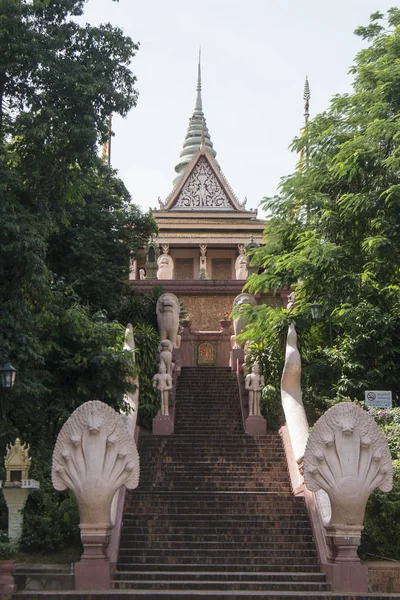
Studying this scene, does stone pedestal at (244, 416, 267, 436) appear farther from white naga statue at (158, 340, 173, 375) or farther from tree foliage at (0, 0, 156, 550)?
tree foliage at (0, 0, 156, 550)

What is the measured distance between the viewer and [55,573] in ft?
42.6

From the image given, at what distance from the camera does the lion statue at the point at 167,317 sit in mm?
22844

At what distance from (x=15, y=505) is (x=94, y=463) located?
1.76 meters

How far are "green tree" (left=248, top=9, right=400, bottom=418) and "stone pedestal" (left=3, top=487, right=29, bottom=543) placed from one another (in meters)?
7.46

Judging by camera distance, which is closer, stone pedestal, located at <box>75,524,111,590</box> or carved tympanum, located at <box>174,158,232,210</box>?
stone pedestal, located at <box>75,524,111,590</box>

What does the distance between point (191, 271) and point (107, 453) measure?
3161 centimetres

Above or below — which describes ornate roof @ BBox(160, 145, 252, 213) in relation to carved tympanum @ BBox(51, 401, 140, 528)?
above

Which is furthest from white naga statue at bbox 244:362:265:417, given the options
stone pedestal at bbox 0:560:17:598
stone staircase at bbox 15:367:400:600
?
stone pedestal at bbox 0:560:17:598

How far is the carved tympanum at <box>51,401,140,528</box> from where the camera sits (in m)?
12.9

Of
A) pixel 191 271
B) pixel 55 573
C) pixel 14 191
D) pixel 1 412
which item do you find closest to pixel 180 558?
pixel 55 573

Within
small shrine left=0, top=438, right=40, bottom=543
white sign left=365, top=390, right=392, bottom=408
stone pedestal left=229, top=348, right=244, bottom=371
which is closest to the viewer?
small shrine left=0, top=438, right=40, bottom=543

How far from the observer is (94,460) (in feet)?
42.3

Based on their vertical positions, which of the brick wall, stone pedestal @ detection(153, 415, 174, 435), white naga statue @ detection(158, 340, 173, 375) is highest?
the brick wall

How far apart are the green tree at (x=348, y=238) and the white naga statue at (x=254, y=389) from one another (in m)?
1.18
